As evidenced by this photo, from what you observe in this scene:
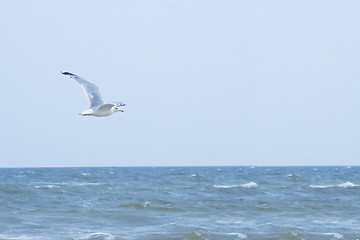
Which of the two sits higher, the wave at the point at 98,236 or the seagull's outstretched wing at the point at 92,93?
the seagull's outstretched wing at the point at 92,93

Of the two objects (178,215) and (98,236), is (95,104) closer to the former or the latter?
(98,236)

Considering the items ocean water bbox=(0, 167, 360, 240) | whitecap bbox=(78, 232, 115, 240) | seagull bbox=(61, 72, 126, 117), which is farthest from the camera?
ocean water bbox=(0, 167, 360, 240)

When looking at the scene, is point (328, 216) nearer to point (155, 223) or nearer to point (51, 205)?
point (155, 223)

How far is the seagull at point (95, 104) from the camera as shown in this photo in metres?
8.86

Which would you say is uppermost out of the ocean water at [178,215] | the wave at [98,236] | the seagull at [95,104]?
the seagull at [95,104]

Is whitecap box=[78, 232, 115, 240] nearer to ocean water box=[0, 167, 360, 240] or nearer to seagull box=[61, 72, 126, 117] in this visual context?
ocean water box=[0, 167, 360, 240]

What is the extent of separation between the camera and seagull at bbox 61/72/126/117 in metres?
8.86

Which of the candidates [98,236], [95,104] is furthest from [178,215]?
[95,104]

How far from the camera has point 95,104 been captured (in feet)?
31.7

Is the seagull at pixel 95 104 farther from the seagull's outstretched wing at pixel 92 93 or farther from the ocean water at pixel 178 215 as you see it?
the ocean water at pixel 178 215

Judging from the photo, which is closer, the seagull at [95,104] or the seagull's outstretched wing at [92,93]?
the seagull at [95,104]

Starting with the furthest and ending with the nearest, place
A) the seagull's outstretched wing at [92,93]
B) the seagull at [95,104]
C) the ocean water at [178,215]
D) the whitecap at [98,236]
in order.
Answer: the ocean water at [178,215], the whitecap at [98,236], the seagull's outstretched wing at [92,93], the seagull at [95,104]

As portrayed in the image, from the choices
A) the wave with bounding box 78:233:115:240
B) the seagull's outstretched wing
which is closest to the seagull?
the seagull's outstretched wing

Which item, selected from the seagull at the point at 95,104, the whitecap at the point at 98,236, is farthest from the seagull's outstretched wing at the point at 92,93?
the whitecap at the point at 98,236
